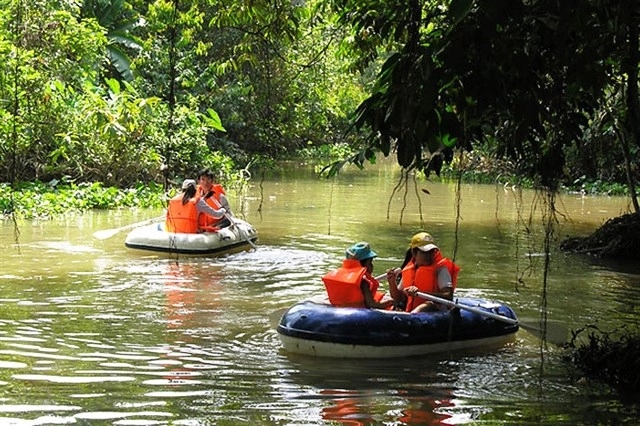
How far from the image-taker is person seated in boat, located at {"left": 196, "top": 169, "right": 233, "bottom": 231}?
43.2ft

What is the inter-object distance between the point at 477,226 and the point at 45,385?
456 inches

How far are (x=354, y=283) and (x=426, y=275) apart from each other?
2.26 feet

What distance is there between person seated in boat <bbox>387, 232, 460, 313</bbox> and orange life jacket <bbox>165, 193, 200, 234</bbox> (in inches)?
211

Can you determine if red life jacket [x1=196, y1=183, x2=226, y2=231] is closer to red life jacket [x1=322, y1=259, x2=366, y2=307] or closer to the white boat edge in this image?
red life jacket [x1=322, y1=259, x2=366, y2=307]

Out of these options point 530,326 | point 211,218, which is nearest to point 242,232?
point 211,218

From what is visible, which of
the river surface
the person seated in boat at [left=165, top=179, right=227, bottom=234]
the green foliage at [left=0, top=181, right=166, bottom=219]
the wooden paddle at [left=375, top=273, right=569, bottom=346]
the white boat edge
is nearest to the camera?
the river surface

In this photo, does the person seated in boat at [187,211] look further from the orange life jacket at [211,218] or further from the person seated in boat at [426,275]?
the person seated in boat at [426,275]

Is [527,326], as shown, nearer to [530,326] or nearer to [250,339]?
[530,326]

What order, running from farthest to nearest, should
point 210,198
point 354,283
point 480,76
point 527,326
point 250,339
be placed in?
1. point 210,198
2. point 250,339
3. point 527,326
4. point 354,283
5. point 480,76

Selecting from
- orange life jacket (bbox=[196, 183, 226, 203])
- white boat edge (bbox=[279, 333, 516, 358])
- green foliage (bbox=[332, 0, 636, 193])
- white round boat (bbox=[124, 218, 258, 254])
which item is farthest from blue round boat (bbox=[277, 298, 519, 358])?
orange life jacket (bbox=[196, 183, 226, 203])

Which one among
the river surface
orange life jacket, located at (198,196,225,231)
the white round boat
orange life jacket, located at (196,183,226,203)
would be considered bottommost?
the river surface

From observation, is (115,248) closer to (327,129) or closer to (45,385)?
(45,385)

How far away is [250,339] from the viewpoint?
8.07m

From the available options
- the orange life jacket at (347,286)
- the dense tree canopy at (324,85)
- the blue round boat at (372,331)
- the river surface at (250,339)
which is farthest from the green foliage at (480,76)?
the orange life jacket at (347,286)
